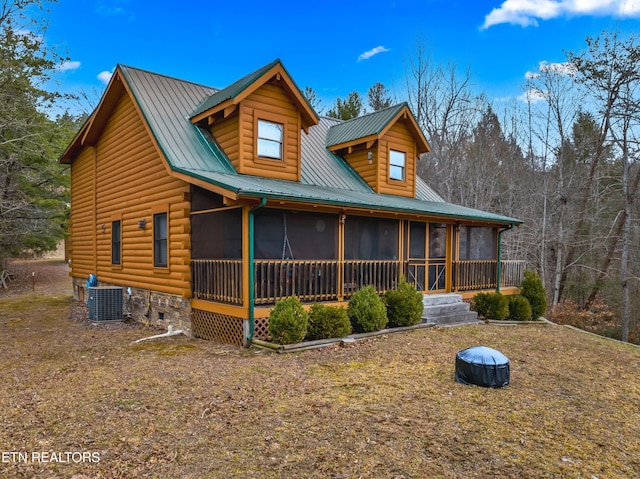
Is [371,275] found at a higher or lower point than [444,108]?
lower

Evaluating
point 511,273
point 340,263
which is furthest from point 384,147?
point 511,273

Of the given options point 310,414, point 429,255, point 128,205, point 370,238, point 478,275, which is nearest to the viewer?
point 310,414

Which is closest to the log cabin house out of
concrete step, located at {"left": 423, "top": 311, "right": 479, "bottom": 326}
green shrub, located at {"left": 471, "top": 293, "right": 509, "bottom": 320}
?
green shrub, located at {"left": 471, "top": 293, "right": 509, "bottom": 320}

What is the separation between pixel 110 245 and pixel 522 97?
2023 centimetres

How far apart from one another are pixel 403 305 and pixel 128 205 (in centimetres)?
789

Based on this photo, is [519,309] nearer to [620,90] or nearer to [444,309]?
→ [444,309]

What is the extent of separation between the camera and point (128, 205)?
38.9ft

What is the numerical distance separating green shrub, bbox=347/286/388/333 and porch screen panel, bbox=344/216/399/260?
224cm

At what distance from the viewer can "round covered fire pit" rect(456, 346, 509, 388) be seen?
5.86m

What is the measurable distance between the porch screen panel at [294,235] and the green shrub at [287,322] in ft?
6.38

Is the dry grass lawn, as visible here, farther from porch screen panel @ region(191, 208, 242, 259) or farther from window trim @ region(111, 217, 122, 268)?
window trim @ region(111, 217, 122, 268)

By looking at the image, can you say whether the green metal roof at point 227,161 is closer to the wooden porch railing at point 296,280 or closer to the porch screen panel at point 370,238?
the porch screen panel at point 370,238

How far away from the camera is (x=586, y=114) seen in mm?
19047

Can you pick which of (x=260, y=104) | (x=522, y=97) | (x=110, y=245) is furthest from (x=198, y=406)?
(x=522, y=97)
